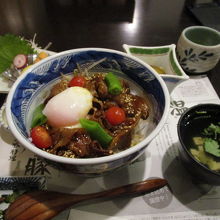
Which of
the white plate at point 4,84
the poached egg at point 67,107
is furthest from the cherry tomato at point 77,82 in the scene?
the white plate at point 4,84

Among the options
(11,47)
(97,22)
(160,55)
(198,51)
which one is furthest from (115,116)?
(97,22)

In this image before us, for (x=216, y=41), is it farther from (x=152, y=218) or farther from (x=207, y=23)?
(x=152, y=218)

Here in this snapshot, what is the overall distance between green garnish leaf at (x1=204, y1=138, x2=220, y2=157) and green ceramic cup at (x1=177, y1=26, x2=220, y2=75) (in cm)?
65

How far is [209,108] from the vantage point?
1128 millimetres

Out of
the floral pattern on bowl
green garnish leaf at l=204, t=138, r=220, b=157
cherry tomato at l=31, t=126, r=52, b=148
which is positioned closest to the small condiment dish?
green garnish leaf at l=204, t=138, r=220, b=157

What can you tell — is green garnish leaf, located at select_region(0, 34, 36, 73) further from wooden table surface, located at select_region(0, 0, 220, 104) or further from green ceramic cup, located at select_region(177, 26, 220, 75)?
green ceramic cup, located at select_region(177, 26, 220, 75)

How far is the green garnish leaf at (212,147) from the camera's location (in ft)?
3.34

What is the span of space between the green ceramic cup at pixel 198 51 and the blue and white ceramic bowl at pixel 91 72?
622mm

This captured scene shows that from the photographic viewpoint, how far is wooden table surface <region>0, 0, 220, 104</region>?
6.39ft

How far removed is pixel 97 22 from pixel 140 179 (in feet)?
5.35

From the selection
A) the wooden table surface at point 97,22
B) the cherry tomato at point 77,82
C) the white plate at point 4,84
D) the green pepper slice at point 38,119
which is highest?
the cherry tomato at point 77,82

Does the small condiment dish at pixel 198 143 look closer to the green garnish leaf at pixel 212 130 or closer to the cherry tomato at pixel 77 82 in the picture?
the green garnish leaf at pixel 212 130

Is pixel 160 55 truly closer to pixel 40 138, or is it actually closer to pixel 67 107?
pixel 67 107

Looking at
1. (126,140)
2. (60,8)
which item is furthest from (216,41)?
(60,8)
